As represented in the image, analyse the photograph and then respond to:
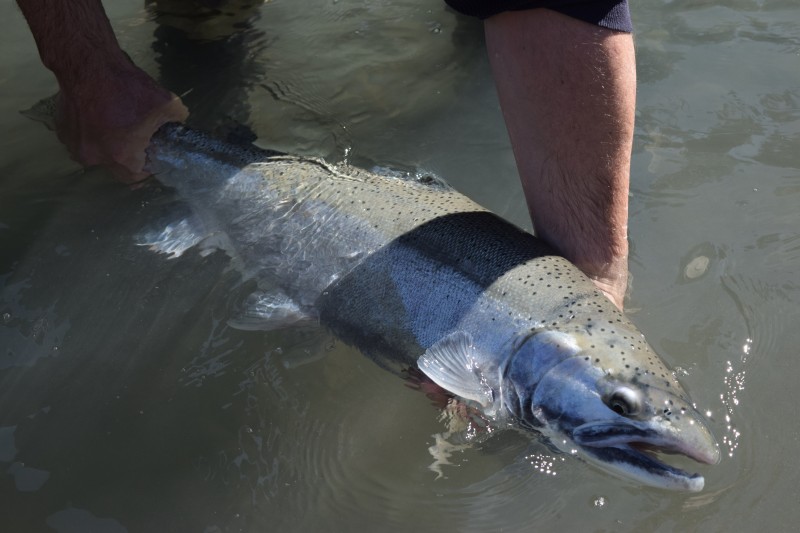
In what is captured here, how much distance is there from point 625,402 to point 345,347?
47.4 inches

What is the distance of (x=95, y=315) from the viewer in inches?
139

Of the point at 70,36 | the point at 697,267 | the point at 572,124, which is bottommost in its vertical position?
the point at 697,267

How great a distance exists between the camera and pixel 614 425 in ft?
8.12

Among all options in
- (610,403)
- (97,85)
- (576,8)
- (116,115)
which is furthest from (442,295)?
(97,85)

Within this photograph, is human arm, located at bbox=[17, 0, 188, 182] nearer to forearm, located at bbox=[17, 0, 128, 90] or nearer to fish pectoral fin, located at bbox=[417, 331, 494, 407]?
forearm, located at bbox=[17, 0, 128, 90]

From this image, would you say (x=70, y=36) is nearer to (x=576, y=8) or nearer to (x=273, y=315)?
(x=273, y=315)

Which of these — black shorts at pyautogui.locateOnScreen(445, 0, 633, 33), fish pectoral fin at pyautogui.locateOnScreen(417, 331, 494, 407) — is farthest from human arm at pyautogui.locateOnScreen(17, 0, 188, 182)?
fish pectoral fin at pyautogui.locateOnScreen(417, 331, 494, 407)

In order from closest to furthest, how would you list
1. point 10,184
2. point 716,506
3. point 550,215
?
point 716,506 < point 550,215 < point 10,184

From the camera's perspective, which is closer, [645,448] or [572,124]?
[645,448]

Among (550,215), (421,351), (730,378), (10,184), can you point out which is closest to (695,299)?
(730,378)

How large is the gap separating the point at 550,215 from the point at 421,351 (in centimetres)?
75

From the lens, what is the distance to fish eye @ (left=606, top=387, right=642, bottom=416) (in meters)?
2.46

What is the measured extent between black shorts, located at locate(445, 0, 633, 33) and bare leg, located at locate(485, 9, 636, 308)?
3 cm

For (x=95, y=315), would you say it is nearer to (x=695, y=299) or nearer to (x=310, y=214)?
(x=310, y=214)
